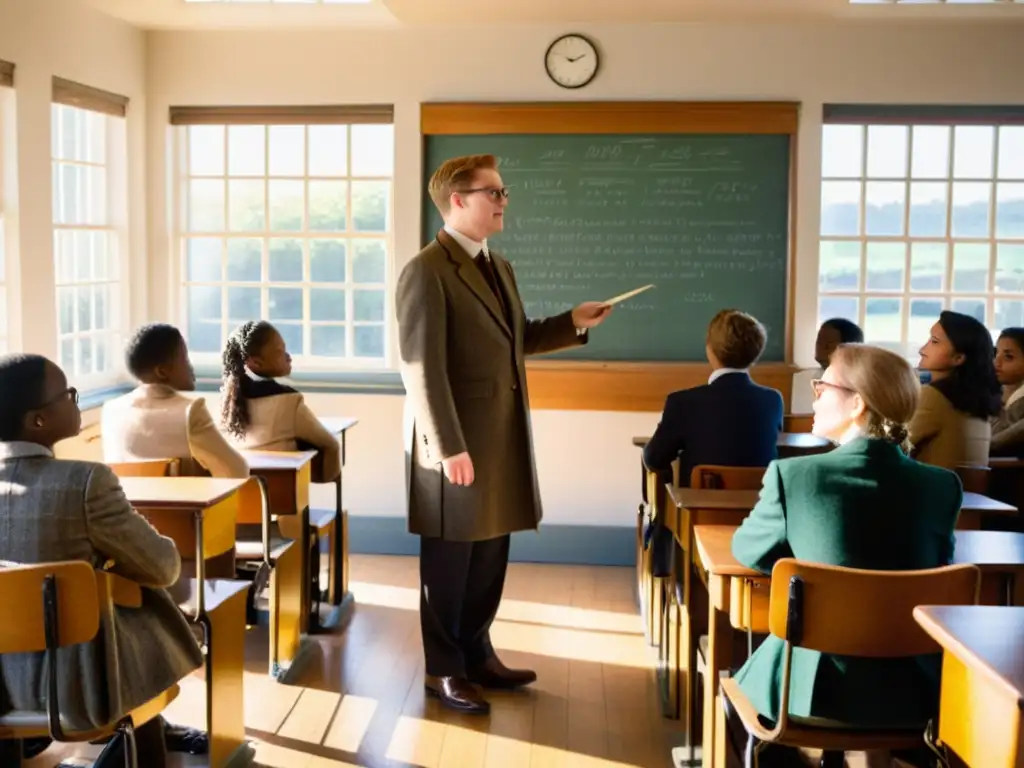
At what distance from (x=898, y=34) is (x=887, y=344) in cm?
153

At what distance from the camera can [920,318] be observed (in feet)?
19.8

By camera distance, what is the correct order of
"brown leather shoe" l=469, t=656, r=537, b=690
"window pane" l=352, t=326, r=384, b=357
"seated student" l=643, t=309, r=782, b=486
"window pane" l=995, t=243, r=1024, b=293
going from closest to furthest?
"seated student" l=643, t=309, r=782, b=486 < "brown leather shoe" l=469, t=656, r=537, b=690 < "window pane" l=995, t=243, r=1024, b=293 < "window pane" l=352, t=326, r=384, b=357

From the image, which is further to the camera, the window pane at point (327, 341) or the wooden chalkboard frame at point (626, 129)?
the window pane at point (327, 341)

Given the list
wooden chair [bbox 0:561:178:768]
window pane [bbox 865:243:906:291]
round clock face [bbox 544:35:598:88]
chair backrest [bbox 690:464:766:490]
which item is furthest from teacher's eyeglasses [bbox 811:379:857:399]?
window pane [bbox 865:243:906:291]

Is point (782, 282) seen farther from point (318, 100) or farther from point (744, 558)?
point (744, 558)

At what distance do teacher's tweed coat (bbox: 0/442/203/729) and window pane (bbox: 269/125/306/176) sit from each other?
13.1 feet

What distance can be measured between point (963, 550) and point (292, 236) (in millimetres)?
4370

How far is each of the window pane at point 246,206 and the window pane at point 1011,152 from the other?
377cm

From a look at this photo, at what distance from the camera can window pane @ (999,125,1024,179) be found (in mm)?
5871

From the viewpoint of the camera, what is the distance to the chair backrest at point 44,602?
2.20 m

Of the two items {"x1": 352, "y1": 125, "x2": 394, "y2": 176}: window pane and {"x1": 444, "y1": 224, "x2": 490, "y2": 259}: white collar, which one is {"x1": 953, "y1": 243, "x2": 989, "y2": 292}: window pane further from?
{"x1": 444, "y1": 224, "x2": 490, "y2": 259}: white collar

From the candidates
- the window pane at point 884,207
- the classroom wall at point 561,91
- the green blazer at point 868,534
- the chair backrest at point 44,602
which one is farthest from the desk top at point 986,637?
the window pane at point 884,207

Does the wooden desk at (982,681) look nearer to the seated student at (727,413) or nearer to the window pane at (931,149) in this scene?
the seated student at (727,413)

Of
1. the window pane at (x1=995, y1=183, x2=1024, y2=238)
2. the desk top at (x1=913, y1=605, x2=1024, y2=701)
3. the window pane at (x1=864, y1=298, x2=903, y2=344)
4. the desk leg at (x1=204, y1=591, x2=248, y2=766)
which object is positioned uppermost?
the window pane at (x1=995, y1=183, x2=1024, y2=238)
